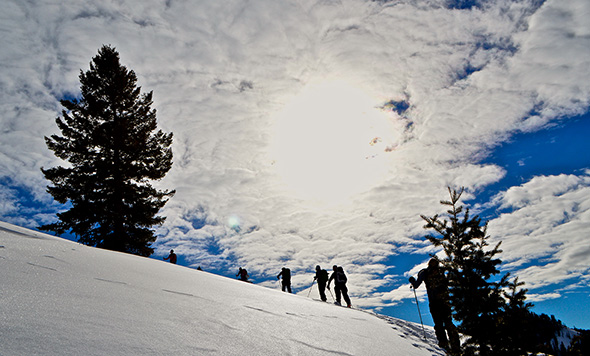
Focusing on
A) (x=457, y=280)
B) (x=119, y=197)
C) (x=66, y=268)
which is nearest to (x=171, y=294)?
(x=66, y=268)

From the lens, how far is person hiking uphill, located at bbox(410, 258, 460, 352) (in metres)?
6.23

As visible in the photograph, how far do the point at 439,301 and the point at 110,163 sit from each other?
58.1 feet

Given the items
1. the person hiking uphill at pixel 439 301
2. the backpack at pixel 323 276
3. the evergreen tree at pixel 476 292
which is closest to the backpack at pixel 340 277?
the backpack at pixel 323 276

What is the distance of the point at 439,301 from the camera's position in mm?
9016

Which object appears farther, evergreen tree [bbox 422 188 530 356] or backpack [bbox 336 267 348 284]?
backpack [bbox 336 267 348 284]

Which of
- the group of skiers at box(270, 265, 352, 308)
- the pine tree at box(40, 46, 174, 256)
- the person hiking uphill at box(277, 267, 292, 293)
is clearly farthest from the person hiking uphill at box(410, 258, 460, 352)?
the pine tree at box(40, 46, 174, 256)

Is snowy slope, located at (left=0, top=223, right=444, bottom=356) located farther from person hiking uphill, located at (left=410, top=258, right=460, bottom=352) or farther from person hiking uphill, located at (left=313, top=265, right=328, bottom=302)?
person hiking uphill, located at (left=313, top=265, right=328, bottom=302)

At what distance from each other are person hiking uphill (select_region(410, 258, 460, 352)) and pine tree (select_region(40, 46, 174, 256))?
49.5ft

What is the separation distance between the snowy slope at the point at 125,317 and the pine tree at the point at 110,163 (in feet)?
44.8

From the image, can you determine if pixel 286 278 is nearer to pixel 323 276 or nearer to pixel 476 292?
pixel 323 276

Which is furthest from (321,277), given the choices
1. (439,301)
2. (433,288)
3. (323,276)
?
(433,288)

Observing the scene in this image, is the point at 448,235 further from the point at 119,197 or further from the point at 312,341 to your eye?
the point at 119,197

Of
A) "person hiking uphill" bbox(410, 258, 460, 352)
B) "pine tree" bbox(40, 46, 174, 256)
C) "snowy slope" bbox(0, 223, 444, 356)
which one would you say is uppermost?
"pine tree" bbox(40, 46, 174, 256)

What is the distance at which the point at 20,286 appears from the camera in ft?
9.27
